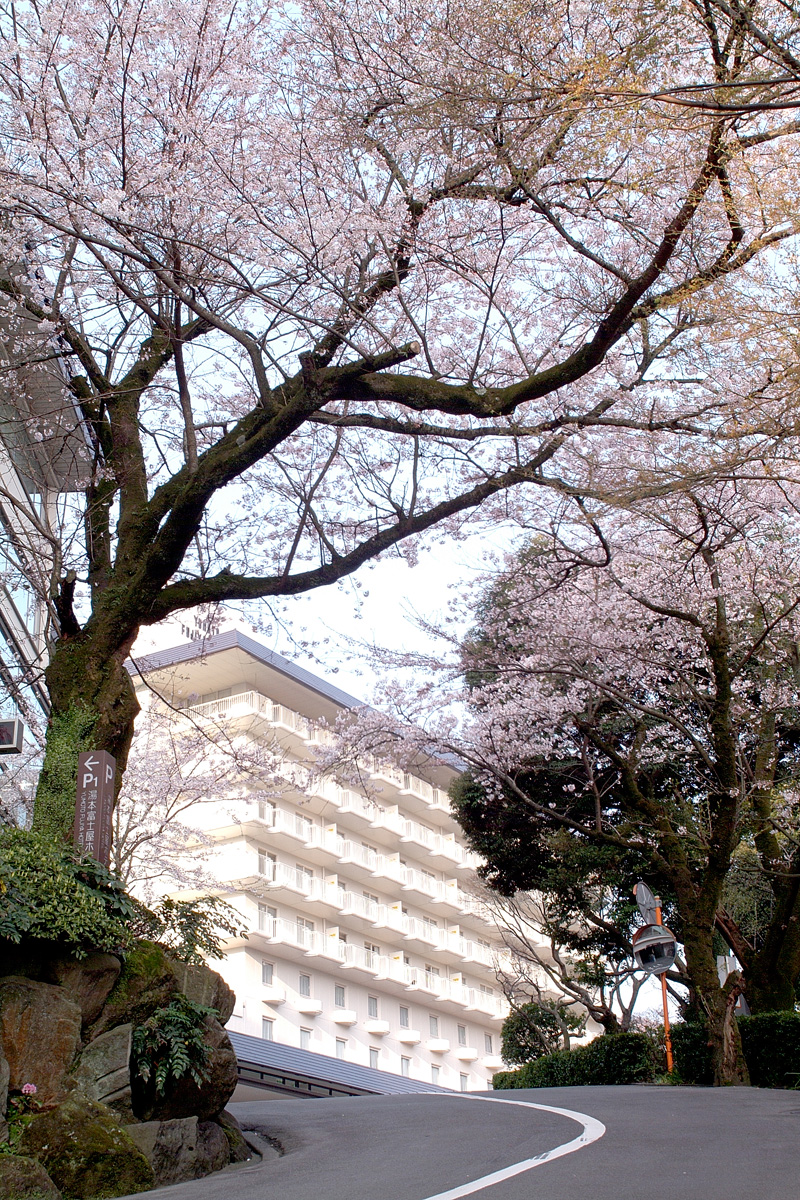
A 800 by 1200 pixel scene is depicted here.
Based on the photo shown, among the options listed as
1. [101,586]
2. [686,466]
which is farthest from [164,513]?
[686,466]

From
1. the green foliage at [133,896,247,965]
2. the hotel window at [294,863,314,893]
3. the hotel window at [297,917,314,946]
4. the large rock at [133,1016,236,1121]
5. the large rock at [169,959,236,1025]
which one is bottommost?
the large rock at [133,1016,236,1121]

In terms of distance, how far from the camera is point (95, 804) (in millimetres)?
8641

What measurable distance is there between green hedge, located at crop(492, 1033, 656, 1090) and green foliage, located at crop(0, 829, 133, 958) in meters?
11.7

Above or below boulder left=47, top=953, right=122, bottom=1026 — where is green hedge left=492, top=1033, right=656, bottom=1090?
below

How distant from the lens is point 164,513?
10.6m

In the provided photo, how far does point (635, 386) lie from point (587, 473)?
107 centimetres

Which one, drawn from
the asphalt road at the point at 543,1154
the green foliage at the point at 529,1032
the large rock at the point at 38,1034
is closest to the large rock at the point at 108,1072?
the large rock at the point at 38,1034

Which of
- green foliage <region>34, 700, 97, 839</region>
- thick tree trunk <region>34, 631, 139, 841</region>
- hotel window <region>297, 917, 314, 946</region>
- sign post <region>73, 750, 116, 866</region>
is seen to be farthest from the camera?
hotel window <region>297, 917, 314, 946</region>

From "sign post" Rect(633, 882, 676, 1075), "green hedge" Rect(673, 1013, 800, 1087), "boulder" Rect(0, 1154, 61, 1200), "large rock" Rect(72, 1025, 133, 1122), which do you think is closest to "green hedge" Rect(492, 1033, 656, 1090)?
"green hedge" Rect(673, 1013, 800, 1087)

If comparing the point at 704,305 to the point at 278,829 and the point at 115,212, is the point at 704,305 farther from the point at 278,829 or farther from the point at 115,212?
the point at 278,829

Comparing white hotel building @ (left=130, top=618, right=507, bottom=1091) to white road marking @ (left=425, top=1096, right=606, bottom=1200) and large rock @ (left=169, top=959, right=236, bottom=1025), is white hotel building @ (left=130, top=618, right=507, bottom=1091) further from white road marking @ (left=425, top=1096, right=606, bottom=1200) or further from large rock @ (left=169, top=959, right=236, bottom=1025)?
white road marking @ (left=425, top=1096, right=606, bottom=1200)

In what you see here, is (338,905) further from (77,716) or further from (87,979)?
(87,979)

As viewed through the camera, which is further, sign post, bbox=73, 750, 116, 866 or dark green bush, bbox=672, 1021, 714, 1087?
dark green bush, bbox=672, 1021, 714, 1087

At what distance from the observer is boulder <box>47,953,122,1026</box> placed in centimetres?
745
